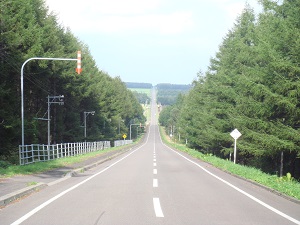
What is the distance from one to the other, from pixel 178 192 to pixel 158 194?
93 centimetres

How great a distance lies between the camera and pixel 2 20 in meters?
30.6

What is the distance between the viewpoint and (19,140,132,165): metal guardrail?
22573 millimetres

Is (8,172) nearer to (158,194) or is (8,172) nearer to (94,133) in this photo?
(158,194)

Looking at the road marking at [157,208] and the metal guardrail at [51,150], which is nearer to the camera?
the road marking at [157,208]

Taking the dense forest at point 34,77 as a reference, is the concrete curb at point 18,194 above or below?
below

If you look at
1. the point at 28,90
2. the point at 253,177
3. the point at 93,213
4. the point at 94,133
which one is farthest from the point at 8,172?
the point at 94,133

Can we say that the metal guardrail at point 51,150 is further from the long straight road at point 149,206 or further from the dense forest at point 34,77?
the long straight road at point 149,206

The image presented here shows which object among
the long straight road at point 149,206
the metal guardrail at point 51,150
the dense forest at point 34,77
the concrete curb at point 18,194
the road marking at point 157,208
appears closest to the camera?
the long straight road at point 149,206

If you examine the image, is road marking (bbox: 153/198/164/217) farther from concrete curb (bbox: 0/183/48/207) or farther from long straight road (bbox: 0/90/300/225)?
concrete curb (bbox: 0/183/48/207)

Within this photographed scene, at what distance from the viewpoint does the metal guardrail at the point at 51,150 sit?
74.1ft

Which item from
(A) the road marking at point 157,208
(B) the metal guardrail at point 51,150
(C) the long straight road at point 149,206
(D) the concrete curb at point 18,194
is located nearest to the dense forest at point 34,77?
(B) the metal guardrail at point 51,150

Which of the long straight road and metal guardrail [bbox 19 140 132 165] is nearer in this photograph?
the long straight road

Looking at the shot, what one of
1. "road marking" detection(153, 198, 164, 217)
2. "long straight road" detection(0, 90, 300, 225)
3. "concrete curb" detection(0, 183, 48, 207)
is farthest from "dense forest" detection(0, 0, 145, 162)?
"road marking" detection(153, 198, 164, 217)

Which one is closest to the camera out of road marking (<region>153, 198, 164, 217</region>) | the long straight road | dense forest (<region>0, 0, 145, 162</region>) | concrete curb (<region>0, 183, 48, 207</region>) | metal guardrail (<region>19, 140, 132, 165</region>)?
the long straight road
